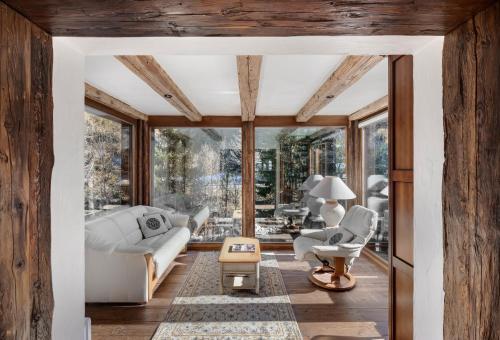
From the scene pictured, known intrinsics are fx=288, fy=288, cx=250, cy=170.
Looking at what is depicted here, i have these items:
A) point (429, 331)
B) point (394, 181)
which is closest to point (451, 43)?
point (394, 181)

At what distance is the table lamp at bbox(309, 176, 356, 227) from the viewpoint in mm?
4094

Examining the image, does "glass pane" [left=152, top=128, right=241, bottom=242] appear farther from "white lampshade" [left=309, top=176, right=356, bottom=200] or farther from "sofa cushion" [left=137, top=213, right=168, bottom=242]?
"white lampshade" [left=309, top=176, right=356, bottom=200]

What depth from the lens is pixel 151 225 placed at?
440 centimetres

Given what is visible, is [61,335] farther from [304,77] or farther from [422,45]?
[304,77]

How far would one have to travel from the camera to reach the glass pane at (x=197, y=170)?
539cm

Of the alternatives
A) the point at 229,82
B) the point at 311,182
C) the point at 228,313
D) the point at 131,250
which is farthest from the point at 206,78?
the point at 311,182

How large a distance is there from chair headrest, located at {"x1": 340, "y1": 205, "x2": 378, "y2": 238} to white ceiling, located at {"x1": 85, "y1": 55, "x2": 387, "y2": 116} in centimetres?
159

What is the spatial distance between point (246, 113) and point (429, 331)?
12.1 ft

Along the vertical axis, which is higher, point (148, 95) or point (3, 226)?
point (148, 95)

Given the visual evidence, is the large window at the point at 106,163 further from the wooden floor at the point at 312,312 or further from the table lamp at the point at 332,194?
the table lamp at the point at 332,194

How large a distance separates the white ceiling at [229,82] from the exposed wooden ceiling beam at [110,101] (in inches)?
2.9

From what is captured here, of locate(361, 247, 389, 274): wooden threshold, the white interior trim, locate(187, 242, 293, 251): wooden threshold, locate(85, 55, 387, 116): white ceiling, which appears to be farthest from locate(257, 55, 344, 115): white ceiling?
locate(361, 247, 389, 274): wooden threshold

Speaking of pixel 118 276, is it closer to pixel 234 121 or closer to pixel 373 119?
pixel 234 121

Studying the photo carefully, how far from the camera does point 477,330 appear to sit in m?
1.10
